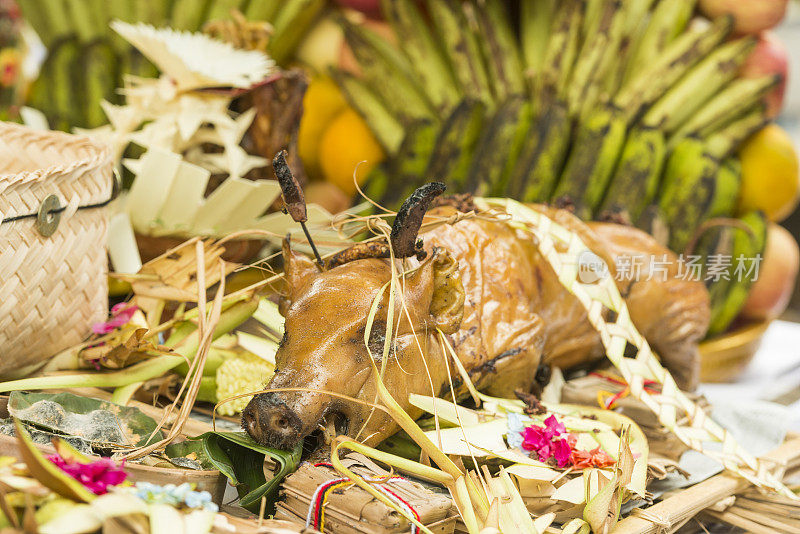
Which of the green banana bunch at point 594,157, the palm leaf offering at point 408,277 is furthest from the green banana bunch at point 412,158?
the green banana bunch at point 594,157

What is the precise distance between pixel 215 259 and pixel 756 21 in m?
1.81

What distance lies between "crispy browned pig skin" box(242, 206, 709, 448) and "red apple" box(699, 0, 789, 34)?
1111mm

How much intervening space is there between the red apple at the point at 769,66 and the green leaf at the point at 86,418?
6.56 ft

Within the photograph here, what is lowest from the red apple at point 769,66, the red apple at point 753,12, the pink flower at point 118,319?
the pink flower at point 118,319

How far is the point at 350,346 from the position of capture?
91cm

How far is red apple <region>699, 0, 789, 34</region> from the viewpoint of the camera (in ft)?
7.18

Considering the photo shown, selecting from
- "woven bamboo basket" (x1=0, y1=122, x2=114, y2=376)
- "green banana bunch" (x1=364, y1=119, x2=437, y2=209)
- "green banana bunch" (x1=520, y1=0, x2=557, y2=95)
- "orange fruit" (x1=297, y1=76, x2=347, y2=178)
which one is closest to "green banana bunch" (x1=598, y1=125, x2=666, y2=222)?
"green banana bunch" (x1=520, y1=0, x2=557, y2=95)

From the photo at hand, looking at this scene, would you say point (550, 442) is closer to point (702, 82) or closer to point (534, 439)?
point (534, 439)

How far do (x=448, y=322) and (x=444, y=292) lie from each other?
0.04 m

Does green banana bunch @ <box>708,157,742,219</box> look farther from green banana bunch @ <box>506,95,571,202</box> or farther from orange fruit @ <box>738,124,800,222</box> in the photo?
green banana bunch @ <box>506,95,571,202</box>

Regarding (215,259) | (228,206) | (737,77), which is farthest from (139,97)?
(737,77)

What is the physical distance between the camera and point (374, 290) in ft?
3.10

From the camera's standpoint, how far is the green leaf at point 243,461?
2.87 ft

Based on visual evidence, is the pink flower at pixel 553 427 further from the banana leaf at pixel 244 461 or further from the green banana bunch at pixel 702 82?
the green banana bunch at pixel 702 82
